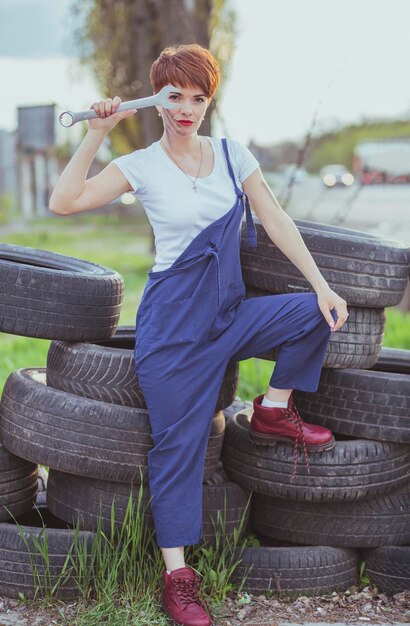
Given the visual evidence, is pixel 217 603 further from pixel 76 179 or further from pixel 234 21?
pixel 234 21

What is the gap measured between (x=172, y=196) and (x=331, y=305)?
0.75m

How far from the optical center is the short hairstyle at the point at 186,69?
3.10 meters

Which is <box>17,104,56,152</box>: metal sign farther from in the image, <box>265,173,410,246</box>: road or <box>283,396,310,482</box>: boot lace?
<box>283,396,310,482</box>: boot lace

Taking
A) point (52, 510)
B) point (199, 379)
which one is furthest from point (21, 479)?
point (199, 379)

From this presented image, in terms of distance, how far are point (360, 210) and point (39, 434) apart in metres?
11.3

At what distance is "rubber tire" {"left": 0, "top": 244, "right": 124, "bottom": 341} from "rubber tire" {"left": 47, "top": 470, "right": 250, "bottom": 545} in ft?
2.03

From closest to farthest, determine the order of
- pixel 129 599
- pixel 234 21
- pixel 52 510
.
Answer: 1. pixel 129 599
2. pixel 52 510
3. pixel 234 21

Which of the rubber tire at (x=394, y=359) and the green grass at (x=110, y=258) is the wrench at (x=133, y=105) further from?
the green grass at (x=110, y=258)

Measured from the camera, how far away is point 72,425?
335cm

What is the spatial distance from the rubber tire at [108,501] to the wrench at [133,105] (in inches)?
57.8

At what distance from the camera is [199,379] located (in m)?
3.24

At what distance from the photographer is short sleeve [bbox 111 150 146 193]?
3154mm

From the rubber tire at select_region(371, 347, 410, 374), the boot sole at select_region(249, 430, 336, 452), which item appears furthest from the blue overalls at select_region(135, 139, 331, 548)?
the rubber tire at select_region(371, 347, 410, 374)

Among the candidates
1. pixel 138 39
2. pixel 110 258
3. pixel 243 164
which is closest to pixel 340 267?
pixel 243 164
